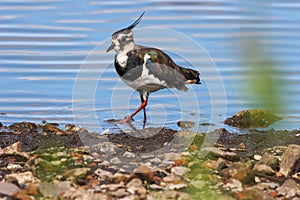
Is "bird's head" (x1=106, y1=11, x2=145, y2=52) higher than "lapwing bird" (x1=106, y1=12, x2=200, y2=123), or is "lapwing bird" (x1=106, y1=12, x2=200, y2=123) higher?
"bird's head" (x1=106, y1=11, x2=145, y2=52)

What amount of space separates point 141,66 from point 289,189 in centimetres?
278

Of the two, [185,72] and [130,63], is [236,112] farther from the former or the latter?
[130,63]

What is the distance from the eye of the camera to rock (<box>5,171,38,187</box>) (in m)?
4.00

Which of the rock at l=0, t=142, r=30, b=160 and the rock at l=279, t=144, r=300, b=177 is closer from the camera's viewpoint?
the rock at l=279, t=144, r=300, b=177

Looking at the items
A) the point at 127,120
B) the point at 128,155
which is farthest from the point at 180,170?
the point at 127,120

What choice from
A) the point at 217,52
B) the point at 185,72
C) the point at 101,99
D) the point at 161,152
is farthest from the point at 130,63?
the point at 217,52

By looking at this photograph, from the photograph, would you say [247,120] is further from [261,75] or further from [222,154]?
[261,75]

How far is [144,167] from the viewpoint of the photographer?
4043 mm

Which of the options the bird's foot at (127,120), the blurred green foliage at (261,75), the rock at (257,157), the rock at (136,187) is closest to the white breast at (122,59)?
the bird's foot at (127,120)

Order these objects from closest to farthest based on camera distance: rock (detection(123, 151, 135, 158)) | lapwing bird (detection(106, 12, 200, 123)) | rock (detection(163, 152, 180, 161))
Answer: rock (detection(163, 152, 180, 161)), rock (detection(123, 151, 135, 158)), lapwing bird (detection(106, 12, 200, 123))

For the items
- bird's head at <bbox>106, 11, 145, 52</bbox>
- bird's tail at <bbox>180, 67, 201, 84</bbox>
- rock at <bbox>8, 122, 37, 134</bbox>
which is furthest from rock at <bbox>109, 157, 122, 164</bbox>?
bird's tail at <bbox>180, 67, 201, 84</bbox>

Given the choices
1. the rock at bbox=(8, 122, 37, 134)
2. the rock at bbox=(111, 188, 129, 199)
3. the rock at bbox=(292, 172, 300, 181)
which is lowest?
the rock at bbox=(8, 122, 37, 134)

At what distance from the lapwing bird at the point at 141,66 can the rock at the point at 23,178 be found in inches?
100

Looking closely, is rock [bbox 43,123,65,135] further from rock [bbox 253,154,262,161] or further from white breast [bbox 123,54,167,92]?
rock [bbox 253,154,262,161]
